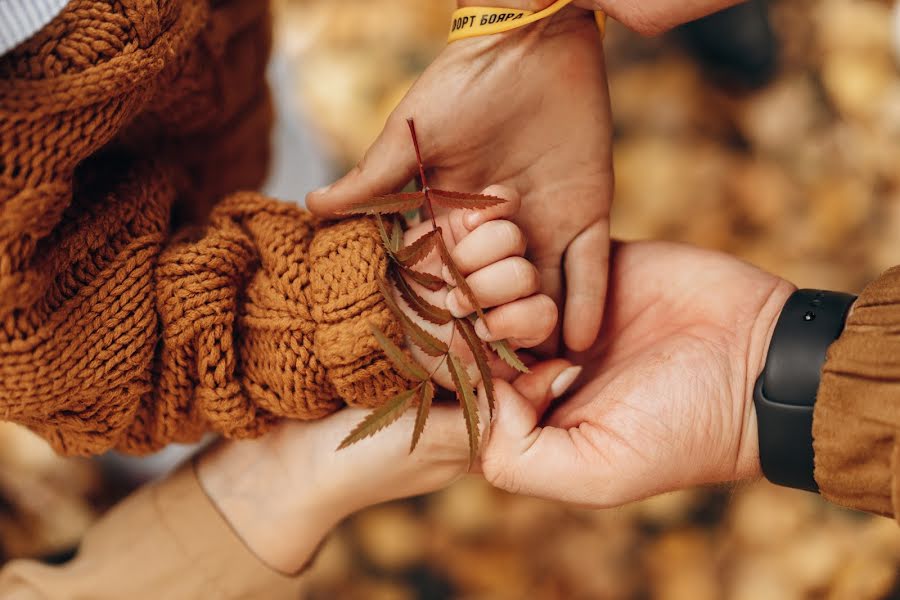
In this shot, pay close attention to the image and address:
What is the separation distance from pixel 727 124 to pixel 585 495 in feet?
2.92

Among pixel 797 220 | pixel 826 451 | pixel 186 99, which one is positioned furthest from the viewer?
pixel 797 220

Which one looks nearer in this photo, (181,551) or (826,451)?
(826,451)

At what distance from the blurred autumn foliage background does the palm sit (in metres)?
0.51

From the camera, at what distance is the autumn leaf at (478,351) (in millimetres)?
568

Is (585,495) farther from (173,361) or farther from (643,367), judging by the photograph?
(173,361)

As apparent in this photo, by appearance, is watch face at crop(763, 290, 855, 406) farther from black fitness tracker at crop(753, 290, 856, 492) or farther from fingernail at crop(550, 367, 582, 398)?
fingernail at crop(550, 367, 582, 398)

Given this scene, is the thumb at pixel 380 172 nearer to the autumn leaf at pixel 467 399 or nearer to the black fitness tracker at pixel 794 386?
the autumn leaf at pixel 467 399

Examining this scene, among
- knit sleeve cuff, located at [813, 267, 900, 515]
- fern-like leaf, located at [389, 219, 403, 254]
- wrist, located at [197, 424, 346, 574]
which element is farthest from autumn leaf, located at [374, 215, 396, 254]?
knit sleeve cuff, located at [813, 267, 900, 515]

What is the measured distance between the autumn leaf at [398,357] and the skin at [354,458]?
0.06 meters

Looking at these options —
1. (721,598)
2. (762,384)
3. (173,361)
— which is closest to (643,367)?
(762,384)

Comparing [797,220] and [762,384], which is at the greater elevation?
[762,384]

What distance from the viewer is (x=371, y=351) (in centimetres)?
58

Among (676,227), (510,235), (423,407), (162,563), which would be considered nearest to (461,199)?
(510,235)

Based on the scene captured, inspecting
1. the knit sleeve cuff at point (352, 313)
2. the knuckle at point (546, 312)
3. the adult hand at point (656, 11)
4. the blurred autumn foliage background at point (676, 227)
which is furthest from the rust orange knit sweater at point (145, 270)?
the blurred autumn foliage background at point (676, 227)
